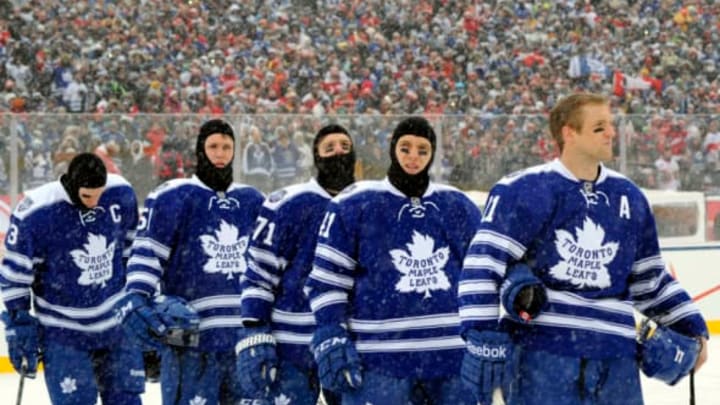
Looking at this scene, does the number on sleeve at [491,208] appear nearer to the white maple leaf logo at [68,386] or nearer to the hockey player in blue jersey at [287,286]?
the hockey player in blue jersey at [287,286]

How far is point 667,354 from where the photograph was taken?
4102mm

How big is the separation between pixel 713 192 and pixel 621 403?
9094mm

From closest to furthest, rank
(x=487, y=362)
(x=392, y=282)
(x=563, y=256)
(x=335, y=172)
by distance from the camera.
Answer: (x=487, y=362) → (x=563, y=256) → (x=392, y=282) → (x=335, y=172)

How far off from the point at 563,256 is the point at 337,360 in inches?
32.6

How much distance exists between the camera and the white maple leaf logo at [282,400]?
529 cm

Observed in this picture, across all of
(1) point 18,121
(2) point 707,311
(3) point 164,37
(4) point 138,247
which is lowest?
(2) point 707,311

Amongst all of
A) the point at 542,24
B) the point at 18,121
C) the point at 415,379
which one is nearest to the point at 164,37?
the point at 542,24

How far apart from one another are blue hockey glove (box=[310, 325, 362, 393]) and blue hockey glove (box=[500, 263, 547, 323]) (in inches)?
26.6

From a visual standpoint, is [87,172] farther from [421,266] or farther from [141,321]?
[421,266]

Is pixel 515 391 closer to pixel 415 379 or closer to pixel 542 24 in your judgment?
pixel 415 379

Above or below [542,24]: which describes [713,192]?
below

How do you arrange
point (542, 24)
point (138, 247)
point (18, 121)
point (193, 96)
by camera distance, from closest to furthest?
1. point (138, 247)
2. point (18, 121)
3. point (193, 96)
4. point (542, 24)

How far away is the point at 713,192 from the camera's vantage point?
12.7 m

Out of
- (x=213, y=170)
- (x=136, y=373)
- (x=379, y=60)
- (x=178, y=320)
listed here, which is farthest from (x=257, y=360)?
(x=379, y=60)
